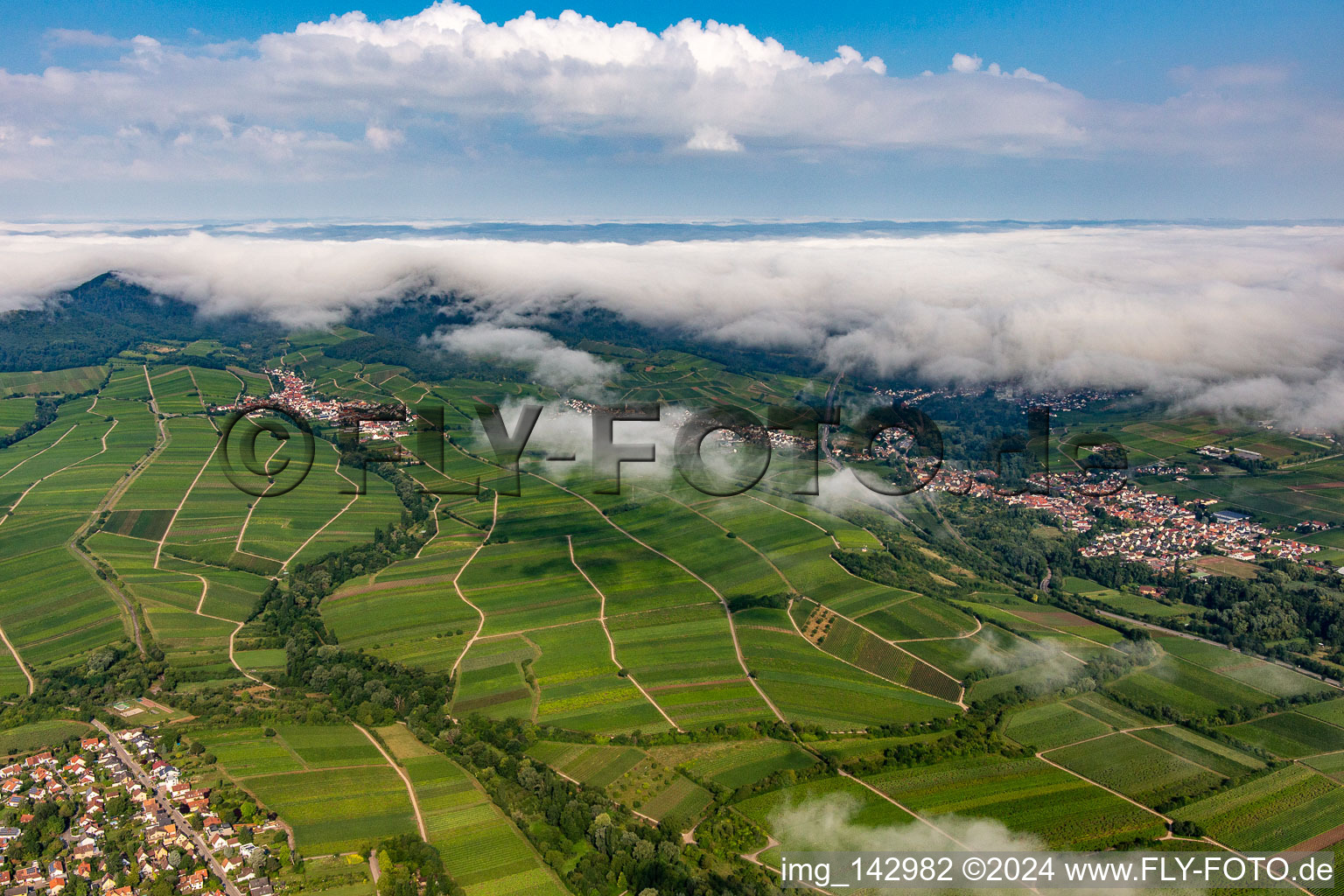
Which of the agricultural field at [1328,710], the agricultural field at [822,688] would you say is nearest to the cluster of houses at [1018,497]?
the agricultural field at [1328,710]

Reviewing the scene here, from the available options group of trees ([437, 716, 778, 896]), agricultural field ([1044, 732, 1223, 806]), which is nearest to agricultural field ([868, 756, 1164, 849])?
agricultural field ([1044, 732, 1223, 806])

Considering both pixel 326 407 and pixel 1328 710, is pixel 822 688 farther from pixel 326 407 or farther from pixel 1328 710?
pixel 326 407

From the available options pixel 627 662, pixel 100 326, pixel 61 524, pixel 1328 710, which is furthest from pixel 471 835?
pixel 100 326

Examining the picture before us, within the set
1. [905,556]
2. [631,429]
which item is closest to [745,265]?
[631,429]

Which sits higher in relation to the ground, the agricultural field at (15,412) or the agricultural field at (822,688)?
the agricultural field at (15,412)

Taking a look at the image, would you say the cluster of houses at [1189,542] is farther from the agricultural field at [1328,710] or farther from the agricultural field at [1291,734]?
the agricultural field at [1291,734]
